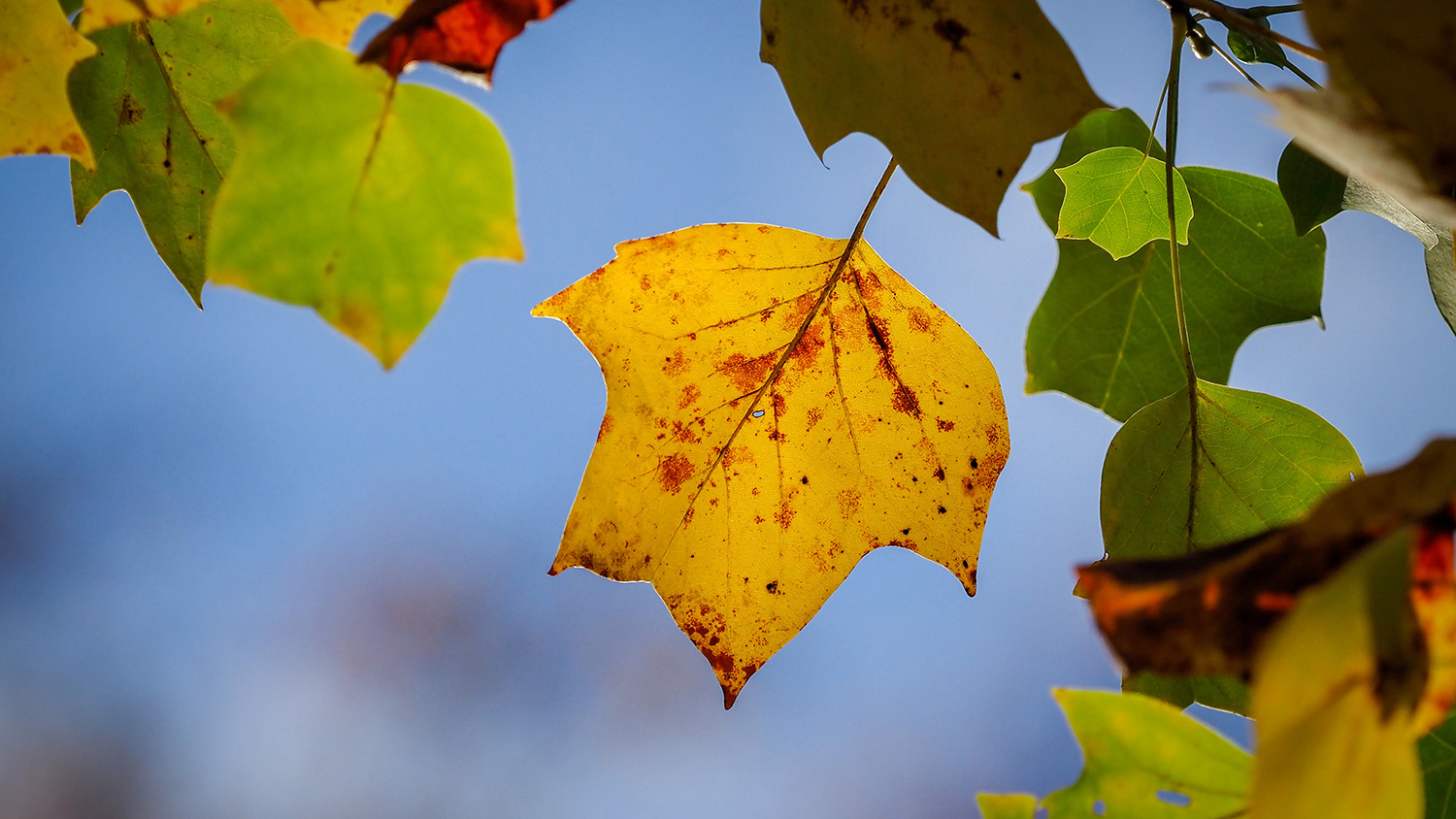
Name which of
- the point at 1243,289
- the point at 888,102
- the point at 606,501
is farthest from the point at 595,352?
the point at 1243,289

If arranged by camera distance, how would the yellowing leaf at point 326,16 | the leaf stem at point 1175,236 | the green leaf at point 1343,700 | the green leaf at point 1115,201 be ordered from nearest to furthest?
the green leaf at point 1343,700
the yellowing leaf at point 326,16
the leaf stem at point 1175,236
the green leaf at point 1115,201

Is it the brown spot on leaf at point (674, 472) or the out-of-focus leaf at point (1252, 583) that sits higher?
the out-of-focus leaf at point (1252, 583)

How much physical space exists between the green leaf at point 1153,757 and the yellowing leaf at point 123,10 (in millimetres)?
Answer: 328

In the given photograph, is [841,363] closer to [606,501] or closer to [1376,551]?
[606,501]

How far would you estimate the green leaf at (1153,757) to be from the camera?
25 cm

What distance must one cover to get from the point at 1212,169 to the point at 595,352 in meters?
0.51

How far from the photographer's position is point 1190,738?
0.25 metres

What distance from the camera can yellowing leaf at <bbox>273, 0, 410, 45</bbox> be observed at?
26 cm

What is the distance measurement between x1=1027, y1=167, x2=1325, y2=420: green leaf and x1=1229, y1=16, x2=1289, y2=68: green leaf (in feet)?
Result: 0.58

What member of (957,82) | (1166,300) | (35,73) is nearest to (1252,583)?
(957,82)

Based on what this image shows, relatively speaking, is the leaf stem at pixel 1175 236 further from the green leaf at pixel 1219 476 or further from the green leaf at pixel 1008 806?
the green leaf at pixel 1008 806

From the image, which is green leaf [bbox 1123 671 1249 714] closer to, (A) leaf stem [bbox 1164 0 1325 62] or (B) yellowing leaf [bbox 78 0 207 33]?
(A) leaf stem [bbox 1164 0 1325 62]

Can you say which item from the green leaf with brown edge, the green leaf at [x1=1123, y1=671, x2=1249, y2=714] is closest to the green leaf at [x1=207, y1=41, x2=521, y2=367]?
the green leaf at [x1=1123, y1=671, x2=1249, y2=714]

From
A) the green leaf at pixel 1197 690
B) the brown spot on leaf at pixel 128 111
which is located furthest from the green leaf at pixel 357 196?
the green leaf at pixel 1197 690
